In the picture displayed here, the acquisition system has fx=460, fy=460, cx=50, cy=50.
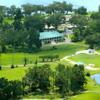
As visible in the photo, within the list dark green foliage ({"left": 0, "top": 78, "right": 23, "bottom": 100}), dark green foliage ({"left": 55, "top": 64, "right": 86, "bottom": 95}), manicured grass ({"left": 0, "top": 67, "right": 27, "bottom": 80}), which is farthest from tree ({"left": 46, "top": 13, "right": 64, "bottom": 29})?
dark green foliage ({"left": 0, "top": 78, "right": 23, "bottom": 100})

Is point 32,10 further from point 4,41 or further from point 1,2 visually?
point 1,2

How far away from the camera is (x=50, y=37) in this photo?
3570 inches

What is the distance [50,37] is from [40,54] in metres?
11.1

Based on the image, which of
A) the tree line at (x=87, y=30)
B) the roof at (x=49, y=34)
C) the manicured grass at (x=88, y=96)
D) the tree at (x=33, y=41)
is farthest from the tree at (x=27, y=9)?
the manicured grass at (x=88, y=96)

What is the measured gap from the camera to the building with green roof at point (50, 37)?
8994cm

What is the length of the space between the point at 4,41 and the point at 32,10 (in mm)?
29056

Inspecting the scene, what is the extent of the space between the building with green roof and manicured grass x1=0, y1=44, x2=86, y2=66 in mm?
3616

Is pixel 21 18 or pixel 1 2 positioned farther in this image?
pixel 1 2

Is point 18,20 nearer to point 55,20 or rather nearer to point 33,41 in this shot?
point 55,20

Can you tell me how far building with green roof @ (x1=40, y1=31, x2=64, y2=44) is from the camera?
89938mm

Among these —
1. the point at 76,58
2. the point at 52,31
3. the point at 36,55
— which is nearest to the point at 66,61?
the point at 76,58

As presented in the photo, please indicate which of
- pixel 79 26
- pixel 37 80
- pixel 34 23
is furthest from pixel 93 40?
pixel 37 80

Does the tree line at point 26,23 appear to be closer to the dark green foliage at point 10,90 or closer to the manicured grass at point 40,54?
the manicured grass at point 40,54

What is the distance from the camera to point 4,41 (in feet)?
276
